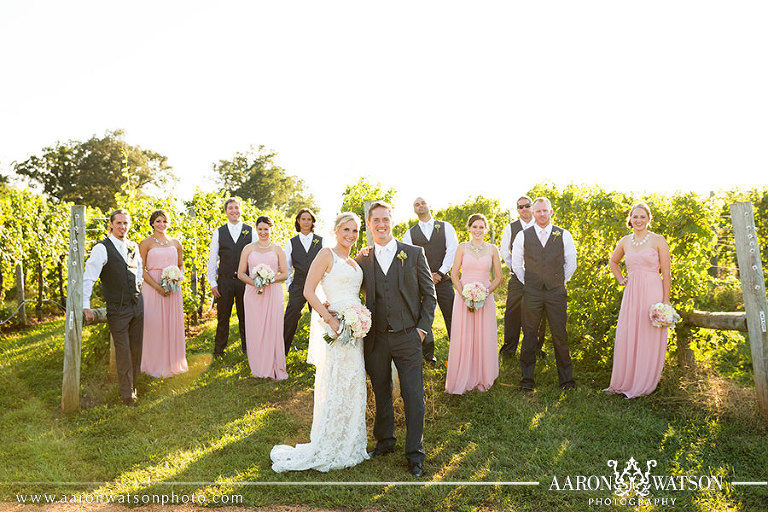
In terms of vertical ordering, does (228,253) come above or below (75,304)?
above

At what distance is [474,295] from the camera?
5.99 metres

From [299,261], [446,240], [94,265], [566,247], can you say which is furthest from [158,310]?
[566,247]

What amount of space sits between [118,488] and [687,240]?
6.21 metres

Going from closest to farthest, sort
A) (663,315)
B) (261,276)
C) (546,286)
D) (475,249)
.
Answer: (663,315)
(546,286)
(475,249)
(261,276)

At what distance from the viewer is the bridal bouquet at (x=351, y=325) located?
4238mm

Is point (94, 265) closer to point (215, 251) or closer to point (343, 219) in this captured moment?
point (215, 251)

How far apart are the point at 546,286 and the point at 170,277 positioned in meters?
4.75

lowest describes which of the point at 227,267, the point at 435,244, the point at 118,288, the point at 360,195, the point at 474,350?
the point at 474,350

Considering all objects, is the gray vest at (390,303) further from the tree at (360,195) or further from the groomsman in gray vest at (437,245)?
the tree at (360,195)

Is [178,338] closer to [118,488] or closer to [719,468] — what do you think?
[118,488]

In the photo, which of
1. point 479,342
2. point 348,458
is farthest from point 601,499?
point 479,342

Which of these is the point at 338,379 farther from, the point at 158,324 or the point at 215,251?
the point at 215,251

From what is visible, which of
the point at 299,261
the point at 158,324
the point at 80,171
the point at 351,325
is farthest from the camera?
the point at 80,171

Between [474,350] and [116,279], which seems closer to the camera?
[116,279]
